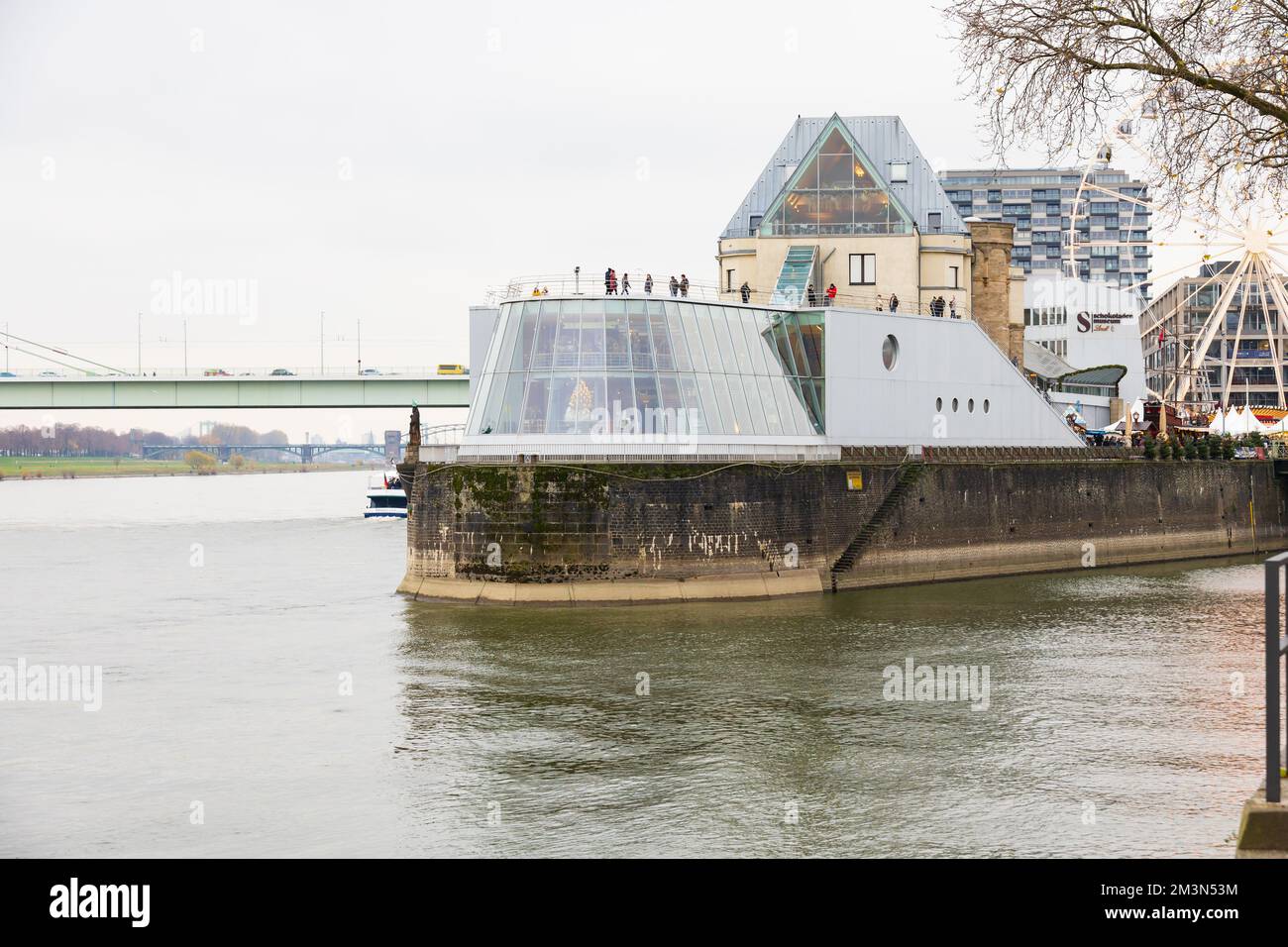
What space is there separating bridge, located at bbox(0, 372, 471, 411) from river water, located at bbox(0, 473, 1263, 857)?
5106cm

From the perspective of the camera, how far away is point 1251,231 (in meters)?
90.4

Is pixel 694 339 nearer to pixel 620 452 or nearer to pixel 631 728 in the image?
pixel 620 452

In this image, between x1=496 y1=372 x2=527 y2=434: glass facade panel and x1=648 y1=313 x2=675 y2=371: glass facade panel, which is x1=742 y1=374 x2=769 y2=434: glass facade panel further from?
x1=496 y1=372 x2=527 y2=434: glass facade panel

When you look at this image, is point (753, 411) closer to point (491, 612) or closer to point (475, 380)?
point (475, 380)

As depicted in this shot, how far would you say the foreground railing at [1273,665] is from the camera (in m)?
11.4

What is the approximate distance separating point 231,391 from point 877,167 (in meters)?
50.3

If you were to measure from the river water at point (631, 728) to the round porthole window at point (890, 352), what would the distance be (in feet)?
38.5

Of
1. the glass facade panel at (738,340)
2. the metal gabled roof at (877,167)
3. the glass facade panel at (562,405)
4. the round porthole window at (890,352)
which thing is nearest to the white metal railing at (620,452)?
the glass facade panel at (562,405)

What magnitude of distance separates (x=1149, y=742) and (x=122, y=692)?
2124 centimetres

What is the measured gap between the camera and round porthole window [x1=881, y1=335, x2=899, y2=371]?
61.1m

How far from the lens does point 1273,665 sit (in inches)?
460

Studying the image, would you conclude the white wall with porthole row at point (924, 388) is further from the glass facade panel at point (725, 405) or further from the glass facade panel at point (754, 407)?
the glass facade panel at point (725, 405)

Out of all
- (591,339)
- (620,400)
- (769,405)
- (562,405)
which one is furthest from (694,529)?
(769,405)

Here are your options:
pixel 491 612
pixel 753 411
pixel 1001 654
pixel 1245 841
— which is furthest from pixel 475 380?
pixel 1245 841
